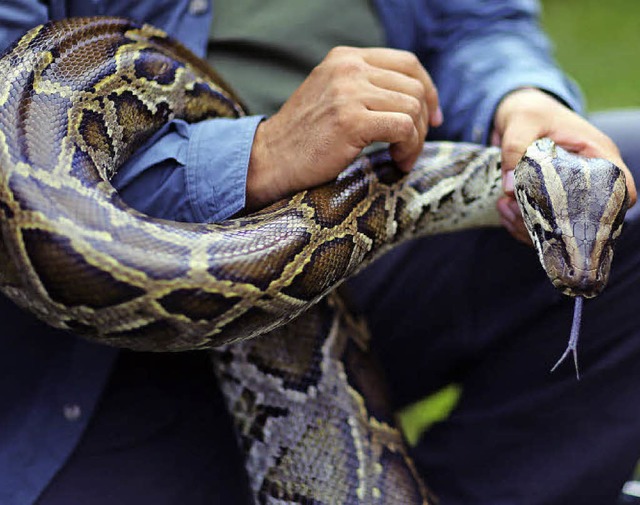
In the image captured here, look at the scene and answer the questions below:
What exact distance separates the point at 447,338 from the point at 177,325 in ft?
3.57

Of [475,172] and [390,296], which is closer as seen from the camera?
[475,172]

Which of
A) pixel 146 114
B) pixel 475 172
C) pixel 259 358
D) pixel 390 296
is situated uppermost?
pixel 146 114

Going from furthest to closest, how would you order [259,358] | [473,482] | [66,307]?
1. [473,482]
2. [259,358]
3. [66,307]

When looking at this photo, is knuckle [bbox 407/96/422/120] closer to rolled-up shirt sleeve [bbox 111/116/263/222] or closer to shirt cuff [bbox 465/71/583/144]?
rolled-up shirt sleeve [bbox 111/116/263/222]

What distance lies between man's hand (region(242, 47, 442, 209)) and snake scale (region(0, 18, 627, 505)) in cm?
8

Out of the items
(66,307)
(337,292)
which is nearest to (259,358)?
(337,292)

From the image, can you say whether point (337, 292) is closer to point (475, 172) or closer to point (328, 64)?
point (475, 172)

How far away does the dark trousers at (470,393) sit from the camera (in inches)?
77.5

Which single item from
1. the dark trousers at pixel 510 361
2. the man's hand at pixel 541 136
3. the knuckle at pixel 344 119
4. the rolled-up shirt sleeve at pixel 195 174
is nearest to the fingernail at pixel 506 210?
the man's hand at pixel 541 136

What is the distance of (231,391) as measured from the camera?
1967 millimetres

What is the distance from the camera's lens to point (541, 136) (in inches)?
75.5

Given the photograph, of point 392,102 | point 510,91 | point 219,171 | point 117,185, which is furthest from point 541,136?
point 117,185

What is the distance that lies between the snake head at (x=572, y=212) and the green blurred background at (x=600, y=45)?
3.29 meters

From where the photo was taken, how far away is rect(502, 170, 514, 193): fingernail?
6.13ft
